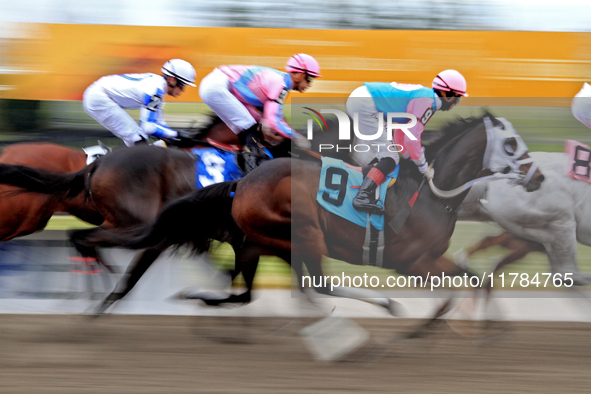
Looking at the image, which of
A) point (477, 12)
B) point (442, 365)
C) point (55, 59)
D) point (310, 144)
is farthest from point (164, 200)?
point (477, 12)

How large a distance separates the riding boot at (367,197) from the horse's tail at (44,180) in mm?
1698

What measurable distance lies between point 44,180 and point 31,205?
0.42 metres

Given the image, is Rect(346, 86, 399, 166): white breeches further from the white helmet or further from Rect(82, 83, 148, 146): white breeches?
Rect(82, 83, 148, 146): white breeches

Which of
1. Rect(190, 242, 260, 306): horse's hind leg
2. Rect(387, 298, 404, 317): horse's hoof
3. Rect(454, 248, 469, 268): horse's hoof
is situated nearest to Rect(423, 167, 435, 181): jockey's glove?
Rect(454, 248, 469, 268): horse's hoof

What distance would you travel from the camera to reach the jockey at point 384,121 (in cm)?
302

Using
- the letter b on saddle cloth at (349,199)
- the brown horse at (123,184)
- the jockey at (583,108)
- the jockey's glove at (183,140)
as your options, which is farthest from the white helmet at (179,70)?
the jockey at (583,108)

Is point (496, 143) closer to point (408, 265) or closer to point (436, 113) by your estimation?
point (436, 113)

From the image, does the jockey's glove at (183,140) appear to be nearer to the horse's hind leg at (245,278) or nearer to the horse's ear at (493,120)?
the horse's hind leg at (245,278)

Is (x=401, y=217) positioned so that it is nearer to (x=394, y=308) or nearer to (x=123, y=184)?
(x=394, y=308)

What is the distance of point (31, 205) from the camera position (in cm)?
→ 407

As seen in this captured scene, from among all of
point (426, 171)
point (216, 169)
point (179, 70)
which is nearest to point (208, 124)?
point (179, 70)

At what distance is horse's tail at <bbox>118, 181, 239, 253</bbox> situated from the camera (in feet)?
10.6

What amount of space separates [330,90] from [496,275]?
2.35 metres

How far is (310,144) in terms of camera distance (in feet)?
10.3
